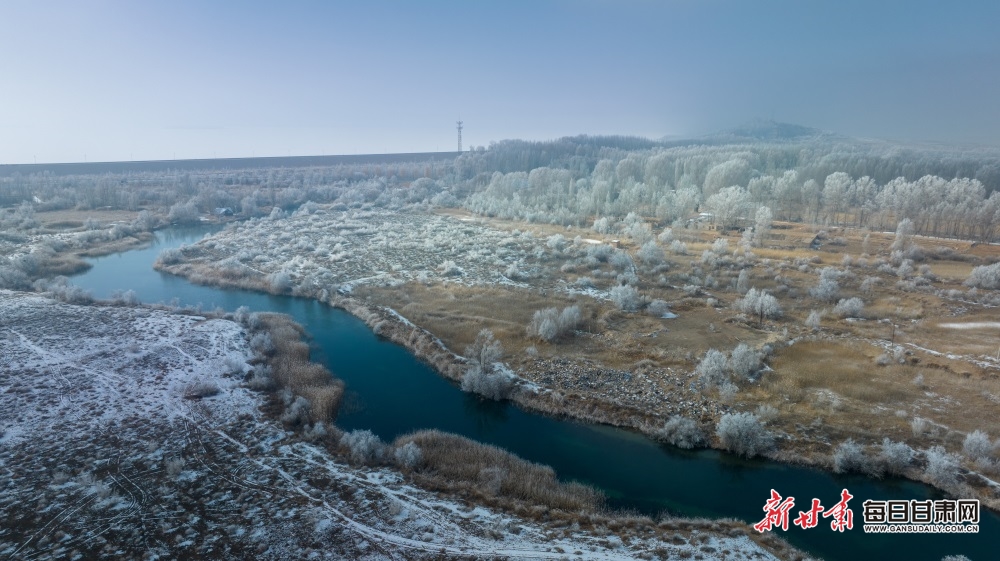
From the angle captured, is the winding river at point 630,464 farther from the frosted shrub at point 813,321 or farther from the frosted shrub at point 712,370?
the frosted shrub at point 813,321

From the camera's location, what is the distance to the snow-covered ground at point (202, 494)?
1090 cm

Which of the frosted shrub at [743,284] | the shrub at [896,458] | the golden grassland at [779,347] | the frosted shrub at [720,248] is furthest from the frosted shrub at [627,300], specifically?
the frosted shrub at [720,248]

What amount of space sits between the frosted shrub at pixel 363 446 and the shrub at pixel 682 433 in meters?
8.90

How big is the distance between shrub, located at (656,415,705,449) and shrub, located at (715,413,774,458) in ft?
2.32

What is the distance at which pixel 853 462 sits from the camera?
14.1 m

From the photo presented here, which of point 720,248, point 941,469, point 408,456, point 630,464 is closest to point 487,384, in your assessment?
point 408,456

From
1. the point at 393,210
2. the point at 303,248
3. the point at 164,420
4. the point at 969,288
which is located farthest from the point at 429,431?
the point at 393,210

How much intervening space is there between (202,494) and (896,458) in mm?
18938

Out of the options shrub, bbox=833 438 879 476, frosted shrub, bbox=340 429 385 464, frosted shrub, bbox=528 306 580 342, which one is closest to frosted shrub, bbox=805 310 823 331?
shrub, bbox=833 438 879 476

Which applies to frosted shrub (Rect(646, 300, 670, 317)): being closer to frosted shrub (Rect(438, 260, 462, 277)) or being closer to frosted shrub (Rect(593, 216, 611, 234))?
frosted shrub (Rect(438, 260, 462, 277))

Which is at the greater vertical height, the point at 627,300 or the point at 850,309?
the point at 627,300

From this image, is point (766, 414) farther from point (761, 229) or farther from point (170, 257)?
point (170, 257)

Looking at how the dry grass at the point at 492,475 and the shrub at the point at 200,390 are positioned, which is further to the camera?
the shrub at the point at 200,390

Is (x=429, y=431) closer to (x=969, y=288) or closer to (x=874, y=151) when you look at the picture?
(x=969, y=288)
